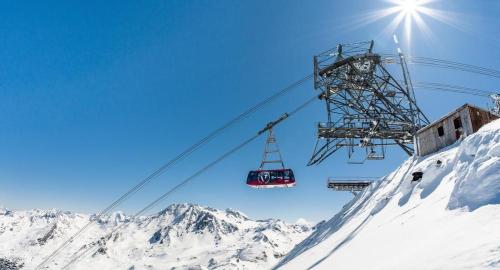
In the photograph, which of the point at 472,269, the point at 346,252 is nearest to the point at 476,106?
the point at 346,252

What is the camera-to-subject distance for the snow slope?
916 centimetres

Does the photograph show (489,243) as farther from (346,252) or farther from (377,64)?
(377,64)

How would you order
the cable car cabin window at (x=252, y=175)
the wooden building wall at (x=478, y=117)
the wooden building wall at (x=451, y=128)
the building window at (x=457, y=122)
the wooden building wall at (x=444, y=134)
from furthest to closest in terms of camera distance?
1. the cable car cabin window at (x=252, y=175)
2. the building window at (x=457, y=122)
3. the wooden building wall at (x=444, y=134)
4. the wooden building wall at (x=451, y=128)
5. the wooden building wall at (x=478, y=117)

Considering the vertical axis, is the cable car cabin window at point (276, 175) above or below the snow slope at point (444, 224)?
above

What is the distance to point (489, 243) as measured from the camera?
863 centimetres

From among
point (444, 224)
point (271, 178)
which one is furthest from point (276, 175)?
point (444, 224)

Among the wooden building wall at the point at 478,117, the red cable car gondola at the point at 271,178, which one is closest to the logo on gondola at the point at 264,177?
the red cable car gondola at the point at 271,178

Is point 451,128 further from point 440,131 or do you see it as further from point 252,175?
point 252,175

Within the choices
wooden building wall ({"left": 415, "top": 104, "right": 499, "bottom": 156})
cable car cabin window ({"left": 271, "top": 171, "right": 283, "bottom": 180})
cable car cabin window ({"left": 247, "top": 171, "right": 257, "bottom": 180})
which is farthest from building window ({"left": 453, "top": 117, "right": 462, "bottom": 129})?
cable car cabin window ({"left": 247, "top": 171, "right": 257, "bottom": 180})

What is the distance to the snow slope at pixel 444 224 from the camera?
9.16 metres

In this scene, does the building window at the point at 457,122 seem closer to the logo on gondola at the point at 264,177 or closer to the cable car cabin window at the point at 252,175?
the logo on gondola at the point at 264,177

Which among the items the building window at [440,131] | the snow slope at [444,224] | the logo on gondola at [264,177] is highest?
the building window at [440,131]

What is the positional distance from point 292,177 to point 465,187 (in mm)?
18000

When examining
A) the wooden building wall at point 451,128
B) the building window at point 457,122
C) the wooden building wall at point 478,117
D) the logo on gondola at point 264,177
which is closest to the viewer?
the wooden building wall at point 478,117
